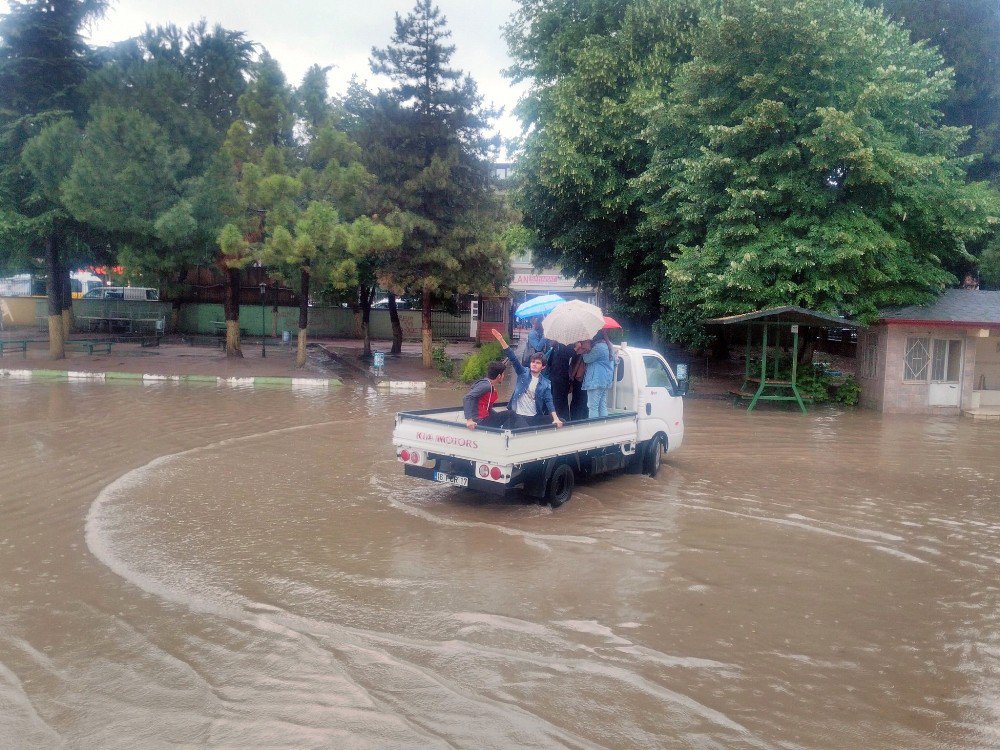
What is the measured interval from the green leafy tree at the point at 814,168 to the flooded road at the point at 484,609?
7.96 metres

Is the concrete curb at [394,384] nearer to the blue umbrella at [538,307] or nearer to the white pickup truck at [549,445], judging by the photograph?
the blue umbrella at [538,307]

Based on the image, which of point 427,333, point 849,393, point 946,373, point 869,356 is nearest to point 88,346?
point 427,333

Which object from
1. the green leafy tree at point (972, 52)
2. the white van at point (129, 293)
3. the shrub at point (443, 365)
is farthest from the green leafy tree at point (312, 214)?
the white van at point (129, 293)

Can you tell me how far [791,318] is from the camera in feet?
58.1

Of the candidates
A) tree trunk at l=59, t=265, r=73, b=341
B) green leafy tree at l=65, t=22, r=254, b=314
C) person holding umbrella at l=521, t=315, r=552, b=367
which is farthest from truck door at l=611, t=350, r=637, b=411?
tree trunk at l=59, t=265, r=73, b=341

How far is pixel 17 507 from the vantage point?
27.9ft

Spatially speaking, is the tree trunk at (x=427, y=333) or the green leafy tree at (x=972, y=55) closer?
the green leafy tree at (x=972, y=55)

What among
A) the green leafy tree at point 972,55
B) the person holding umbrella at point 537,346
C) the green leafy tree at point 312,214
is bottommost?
the person holding umbrella at point 537,346

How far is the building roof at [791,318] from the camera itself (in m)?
16.6

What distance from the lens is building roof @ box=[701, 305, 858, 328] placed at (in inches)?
652

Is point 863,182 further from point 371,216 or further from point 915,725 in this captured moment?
point 915,725

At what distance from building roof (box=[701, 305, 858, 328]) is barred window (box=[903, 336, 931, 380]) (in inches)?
65.6

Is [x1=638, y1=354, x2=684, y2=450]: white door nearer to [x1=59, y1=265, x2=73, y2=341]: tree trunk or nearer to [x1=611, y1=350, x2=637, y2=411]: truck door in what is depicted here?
[x1=611, y1=350, x2=637, y2=411]: truck door

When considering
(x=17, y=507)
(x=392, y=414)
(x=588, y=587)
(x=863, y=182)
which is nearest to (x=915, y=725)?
(x=588, y=587)
